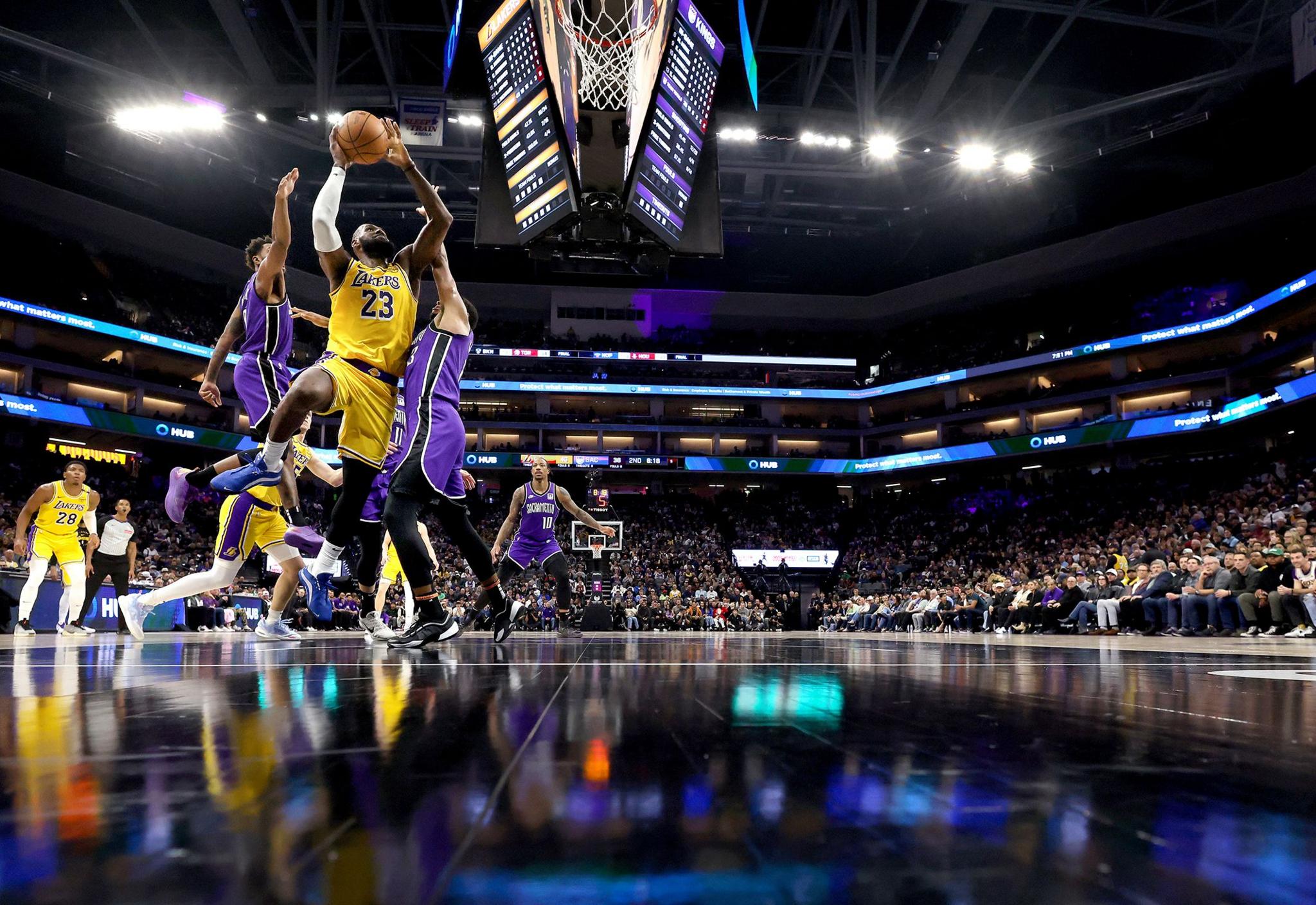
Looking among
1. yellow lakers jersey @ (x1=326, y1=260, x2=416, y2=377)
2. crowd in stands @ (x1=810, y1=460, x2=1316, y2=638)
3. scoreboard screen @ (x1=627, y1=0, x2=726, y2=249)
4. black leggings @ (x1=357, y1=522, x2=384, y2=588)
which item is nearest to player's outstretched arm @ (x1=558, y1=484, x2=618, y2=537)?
black leggings @ (x1=357, y1=522, x2=384, y2=588)

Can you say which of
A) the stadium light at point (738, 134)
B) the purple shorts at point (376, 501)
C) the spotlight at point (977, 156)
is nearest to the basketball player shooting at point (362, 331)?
the purple shorts at point (376, 501)

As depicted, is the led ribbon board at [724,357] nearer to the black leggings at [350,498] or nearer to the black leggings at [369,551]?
the black leggings at [369,551]

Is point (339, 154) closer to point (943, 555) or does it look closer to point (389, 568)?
point (389, 568)

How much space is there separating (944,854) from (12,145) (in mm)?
33835

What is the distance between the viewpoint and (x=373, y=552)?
4938mm

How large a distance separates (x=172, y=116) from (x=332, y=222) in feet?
57.6

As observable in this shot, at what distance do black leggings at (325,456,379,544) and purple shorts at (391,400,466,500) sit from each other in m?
0.15

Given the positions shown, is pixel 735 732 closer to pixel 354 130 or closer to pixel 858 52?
pixel 354 130

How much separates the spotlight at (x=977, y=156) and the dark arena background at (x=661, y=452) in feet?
0.39

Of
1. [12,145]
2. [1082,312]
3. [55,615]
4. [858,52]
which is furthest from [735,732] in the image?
[1082,312]

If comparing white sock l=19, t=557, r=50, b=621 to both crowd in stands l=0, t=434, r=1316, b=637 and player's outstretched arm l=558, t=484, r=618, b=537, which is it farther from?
player's outstretched arm l=558, t=484, r=618, b=537

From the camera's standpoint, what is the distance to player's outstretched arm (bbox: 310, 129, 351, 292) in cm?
393

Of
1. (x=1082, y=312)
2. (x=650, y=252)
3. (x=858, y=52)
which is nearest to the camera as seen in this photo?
(x=650, y=252)

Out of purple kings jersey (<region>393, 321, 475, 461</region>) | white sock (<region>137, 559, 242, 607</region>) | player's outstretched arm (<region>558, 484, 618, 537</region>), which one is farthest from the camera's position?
player's outstretched arm (<region>558, 484, 618, 537</region>)
